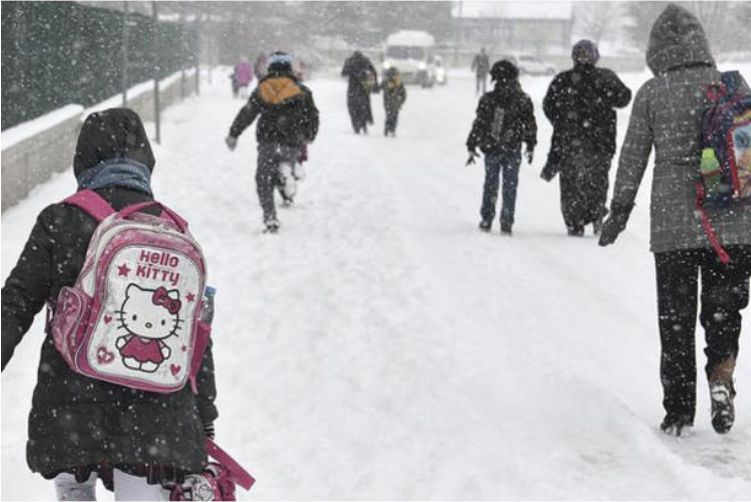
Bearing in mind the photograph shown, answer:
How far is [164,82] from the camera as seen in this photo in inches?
1081

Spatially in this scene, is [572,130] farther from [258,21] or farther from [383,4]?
[383,4]

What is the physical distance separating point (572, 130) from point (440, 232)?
1.73 m

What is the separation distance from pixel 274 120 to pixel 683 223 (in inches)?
257

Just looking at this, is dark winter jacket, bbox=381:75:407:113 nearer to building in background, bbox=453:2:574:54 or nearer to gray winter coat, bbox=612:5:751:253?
gray winter coat, bbox=612:5:751:253

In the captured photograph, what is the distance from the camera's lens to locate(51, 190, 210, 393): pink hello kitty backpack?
120 inches

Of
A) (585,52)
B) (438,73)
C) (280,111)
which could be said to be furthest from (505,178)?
(438,73)

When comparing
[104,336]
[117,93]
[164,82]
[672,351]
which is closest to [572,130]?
[672,351]

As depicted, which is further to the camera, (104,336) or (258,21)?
(258,21)

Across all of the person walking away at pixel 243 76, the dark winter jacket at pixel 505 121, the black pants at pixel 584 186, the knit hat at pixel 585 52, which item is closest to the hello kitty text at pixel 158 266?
the knit hat at pixel 585 52

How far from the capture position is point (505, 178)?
11305mm

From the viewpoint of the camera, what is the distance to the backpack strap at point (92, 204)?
10.3 ft

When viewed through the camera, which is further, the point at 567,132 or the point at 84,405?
the point at 567,132

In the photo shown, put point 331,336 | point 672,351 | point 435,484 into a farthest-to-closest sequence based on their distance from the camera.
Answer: point 331,336 < point 672,351 < point 435,484

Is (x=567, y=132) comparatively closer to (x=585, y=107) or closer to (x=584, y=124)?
(x=584, y=124)
